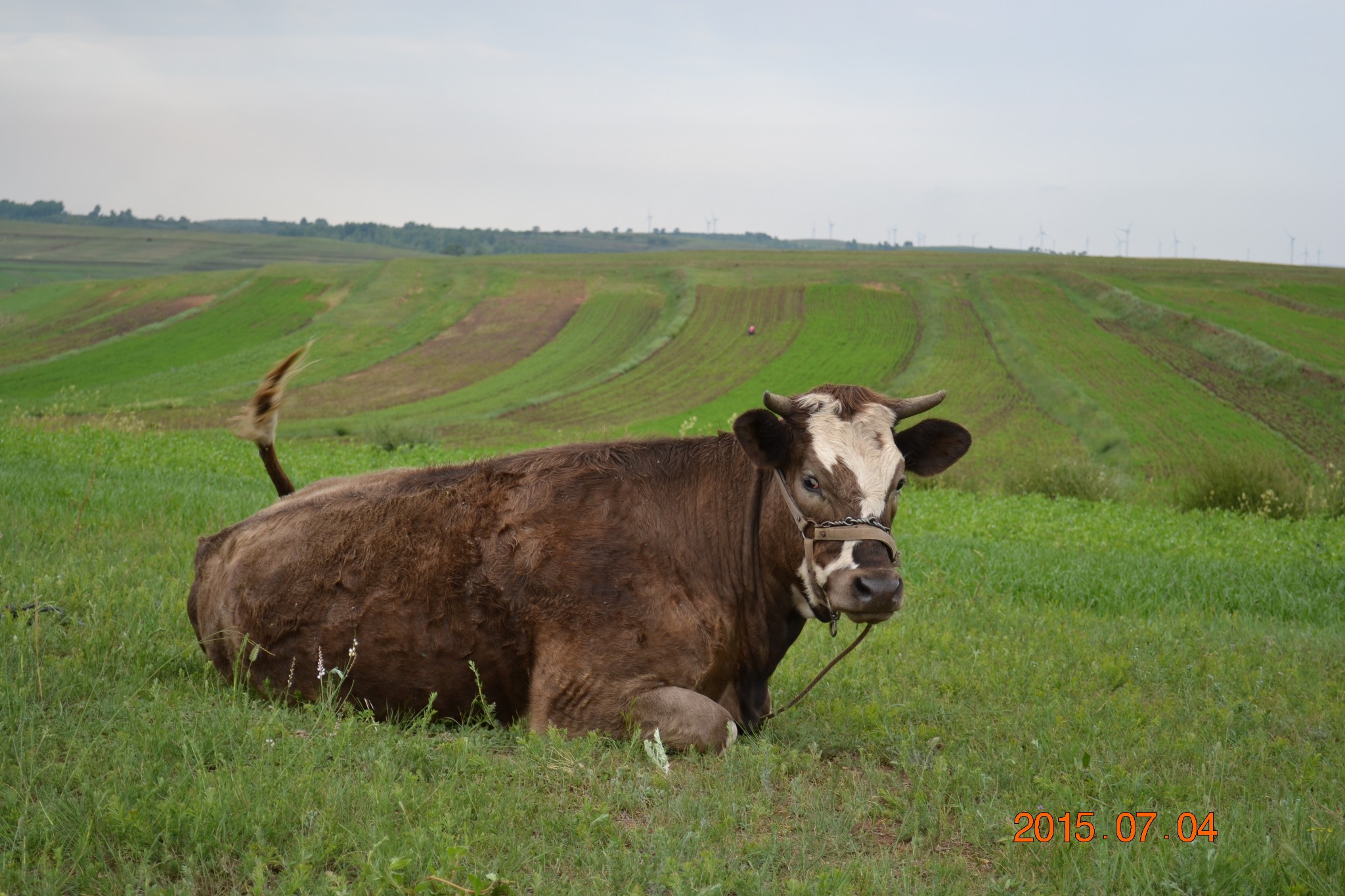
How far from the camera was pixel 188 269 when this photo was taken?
143m

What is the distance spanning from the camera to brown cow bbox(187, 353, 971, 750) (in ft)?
17.9

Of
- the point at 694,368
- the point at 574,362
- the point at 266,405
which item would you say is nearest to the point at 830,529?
the point at 266,405

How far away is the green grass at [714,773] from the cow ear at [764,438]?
5.32ft

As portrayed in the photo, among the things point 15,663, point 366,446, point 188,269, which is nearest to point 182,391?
point 366,446

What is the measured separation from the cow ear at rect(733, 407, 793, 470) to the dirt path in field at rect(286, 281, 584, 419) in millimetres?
47003

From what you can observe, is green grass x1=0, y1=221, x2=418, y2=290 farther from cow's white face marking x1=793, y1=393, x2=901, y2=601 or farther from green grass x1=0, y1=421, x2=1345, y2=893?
cow's white face marking x1=793, y1=393, x2=901, y2=601

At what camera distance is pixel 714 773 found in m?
4.95

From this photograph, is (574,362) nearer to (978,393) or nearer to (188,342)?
(978,393)

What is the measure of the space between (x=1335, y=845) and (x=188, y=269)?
6276 inches

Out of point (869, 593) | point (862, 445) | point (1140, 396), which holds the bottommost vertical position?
point (1140, 396)

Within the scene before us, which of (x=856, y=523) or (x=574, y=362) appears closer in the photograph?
(x=856, y=523)

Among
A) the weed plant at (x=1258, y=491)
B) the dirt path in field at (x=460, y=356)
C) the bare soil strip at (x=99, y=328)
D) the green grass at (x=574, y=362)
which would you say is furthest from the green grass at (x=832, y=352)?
the bare soil strip at (x=99, y=328)
